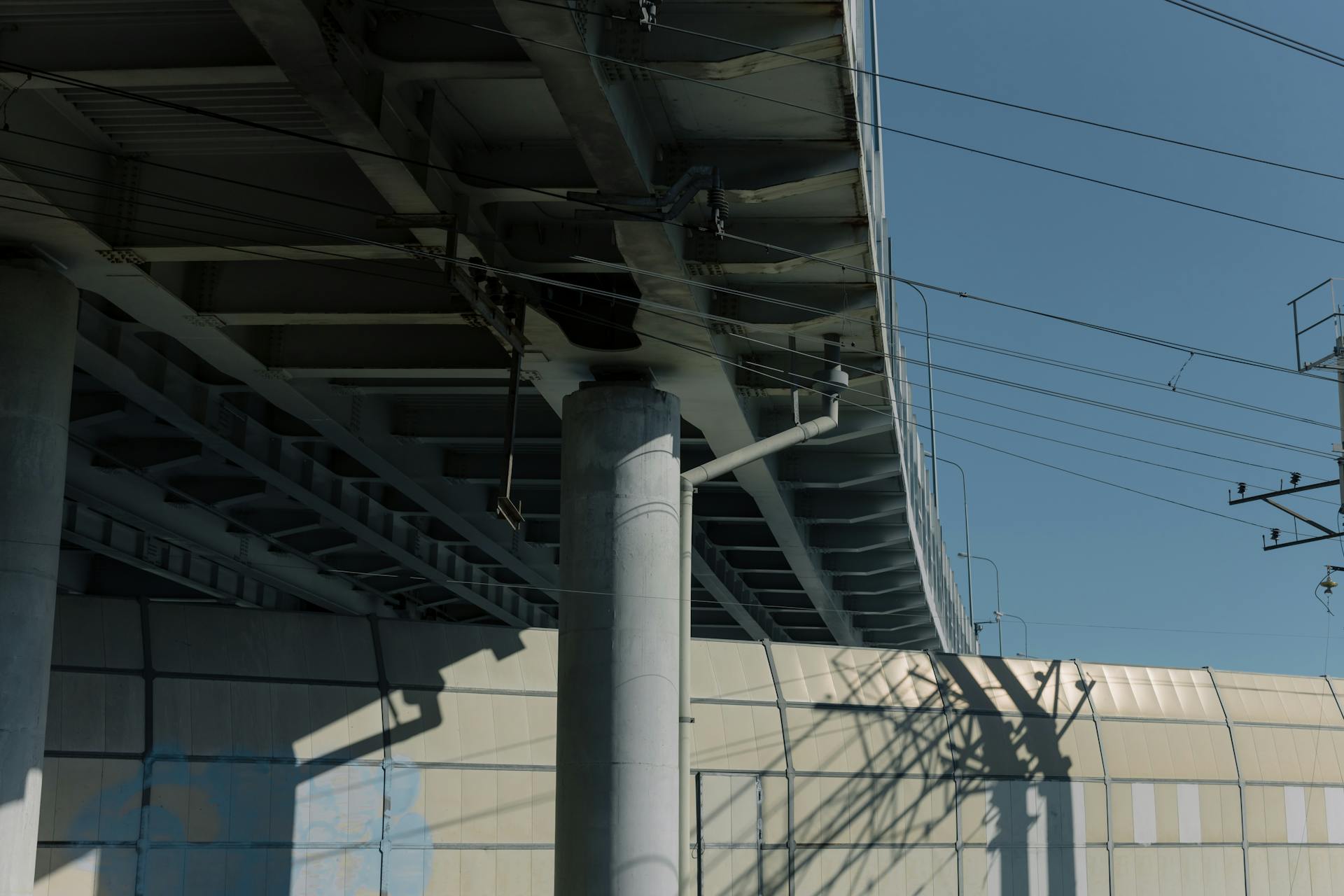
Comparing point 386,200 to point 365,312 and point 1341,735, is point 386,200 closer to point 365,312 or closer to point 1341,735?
point 365,312

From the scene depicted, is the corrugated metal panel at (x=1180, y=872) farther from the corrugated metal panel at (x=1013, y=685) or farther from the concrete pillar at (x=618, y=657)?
the concrete pillar at (x=618, y=657)

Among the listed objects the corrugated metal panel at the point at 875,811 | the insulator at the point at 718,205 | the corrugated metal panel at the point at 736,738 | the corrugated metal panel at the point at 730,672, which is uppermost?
the insulator at the point at 718,205

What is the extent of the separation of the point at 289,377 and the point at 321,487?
726 cm

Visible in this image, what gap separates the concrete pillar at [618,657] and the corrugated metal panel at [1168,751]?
10.5 m

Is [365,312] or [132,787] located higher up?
[365,312]

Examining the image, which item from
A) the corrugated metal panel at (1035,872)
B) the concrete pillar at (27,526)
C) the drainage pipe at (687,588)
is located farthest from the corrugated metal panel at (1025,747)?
the concrete pillar at (27,526)

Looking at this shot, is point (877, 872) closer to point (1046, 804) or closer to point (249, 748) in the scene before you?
point (1046, 804)

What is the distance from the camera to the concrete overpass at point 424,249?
1277cm

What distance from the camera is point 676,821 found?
17109 millimetres

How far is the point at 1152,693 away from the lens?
25.5 meters

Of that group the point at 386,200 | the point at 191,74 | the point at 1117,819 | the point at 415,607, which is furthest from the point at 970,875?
the point at 415,607

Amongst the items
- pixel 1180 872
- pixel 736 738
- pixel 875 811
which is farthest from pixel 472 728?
pixel 1180 872

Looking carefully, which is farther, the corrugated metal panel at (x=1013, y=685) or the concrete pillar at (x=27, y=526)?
the corrugated metal panel at (x=1013, y=685)

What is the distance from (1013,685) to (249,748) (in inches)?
491
